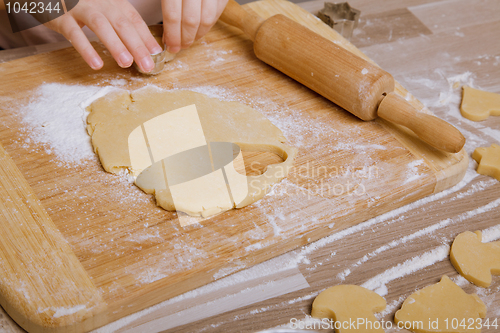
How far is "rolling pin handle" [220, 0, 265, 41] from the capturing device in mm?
1387

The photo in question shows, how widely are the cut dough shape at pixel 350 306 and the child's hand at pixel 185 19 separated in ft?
2.68

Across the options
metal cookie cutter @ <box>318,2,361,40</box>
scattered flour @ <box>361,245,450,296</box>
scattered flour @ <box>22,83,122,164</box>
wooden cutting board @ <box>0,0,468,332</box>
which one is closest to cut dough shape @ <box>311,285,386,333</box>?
scattered flour @ <box>361,245,450,296</box>

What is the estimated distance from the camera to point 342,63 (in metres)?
1.22

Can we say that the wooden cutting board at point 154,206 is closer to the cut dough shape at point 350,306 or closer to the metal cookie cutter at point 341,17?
the cut dough shape at point 350,306

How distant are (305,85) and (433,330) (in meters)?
0.73

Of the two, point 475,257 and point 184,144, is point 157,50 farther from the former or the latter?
point 475,257

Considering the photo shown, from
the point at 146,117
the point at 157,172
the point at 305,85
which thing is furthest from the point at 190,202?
the point at 305,85

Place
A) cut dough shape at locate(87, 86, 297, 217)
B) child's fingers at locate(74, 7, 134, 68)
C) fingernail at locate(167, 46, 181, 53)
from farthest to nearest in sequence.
A: fingernail at locate(167, 46, 181, 53) → child's fingers at locate(74, 7, 134, 68) → cut dough shape at locate(87, 86, 297, 217)

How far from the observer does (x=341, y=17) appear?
164 cm

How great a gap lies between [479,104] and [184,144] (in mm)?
916

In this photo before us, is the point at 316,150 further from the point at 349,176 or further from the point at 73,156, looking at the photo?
the point at 73,156

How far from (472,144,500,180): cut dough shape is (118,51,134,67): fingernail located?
3.19ft

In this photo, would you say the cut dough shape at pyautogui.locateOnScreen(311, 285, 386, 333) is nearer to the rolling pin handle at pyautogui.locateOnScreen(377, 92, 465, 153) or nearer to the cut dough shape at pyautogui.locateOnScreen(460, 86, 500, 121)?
the rolling pin handle at pyautogui.locateOnScreen(377, 92, 465, 153)

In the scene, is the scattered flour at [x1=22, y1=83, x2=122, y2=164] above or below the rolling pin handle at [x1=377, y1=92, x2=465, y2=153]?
below
